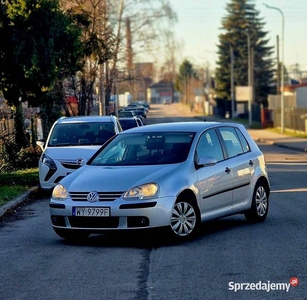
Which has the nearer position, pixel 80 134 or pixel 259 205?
pixel 259 205

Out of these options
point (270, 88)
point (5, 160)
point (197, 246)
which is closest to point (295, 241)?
point (197, 246)

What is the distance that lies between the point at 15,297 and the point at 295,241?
4009mm

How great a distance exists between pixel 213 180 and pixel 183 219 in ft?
2.93

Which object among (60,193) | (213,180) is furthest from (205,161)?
(60,193)

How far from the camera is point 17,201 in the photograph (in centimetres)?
1570

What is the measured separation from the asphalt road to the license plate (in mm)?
419

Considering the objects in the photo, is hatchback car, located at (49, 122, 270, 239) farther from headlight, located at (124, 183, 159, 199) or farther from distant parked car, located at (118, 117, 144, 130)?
distant parked car, located at (118, 117, 144, 130)

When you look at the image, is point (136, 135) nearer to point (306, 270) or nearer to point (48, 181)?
point (306, 270)

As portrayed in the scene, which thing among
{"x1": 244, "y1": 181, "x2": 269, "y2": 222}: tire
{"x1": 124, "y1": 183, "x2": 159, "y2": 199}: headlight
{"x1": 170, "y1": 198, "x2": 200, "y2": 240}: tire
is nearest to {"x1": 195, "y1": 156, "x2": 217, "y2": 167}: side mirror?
{"x1": 170, "y1": 198, "x2": 200, "y2": 240}: tire

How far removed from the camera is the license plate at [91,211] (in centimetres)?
989

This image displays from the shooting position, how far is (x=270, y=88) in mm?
91875

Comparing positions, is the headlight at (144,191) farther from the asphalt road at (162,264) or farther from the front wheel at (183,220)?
the asphalt road at (162,264)

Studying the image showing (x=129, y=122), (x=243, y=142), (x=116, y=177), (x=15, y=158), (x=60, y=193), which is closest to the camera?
(x=116, y=177)

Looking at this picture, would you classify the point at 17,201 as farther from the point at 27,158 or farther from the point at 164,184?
the point at 27,158
